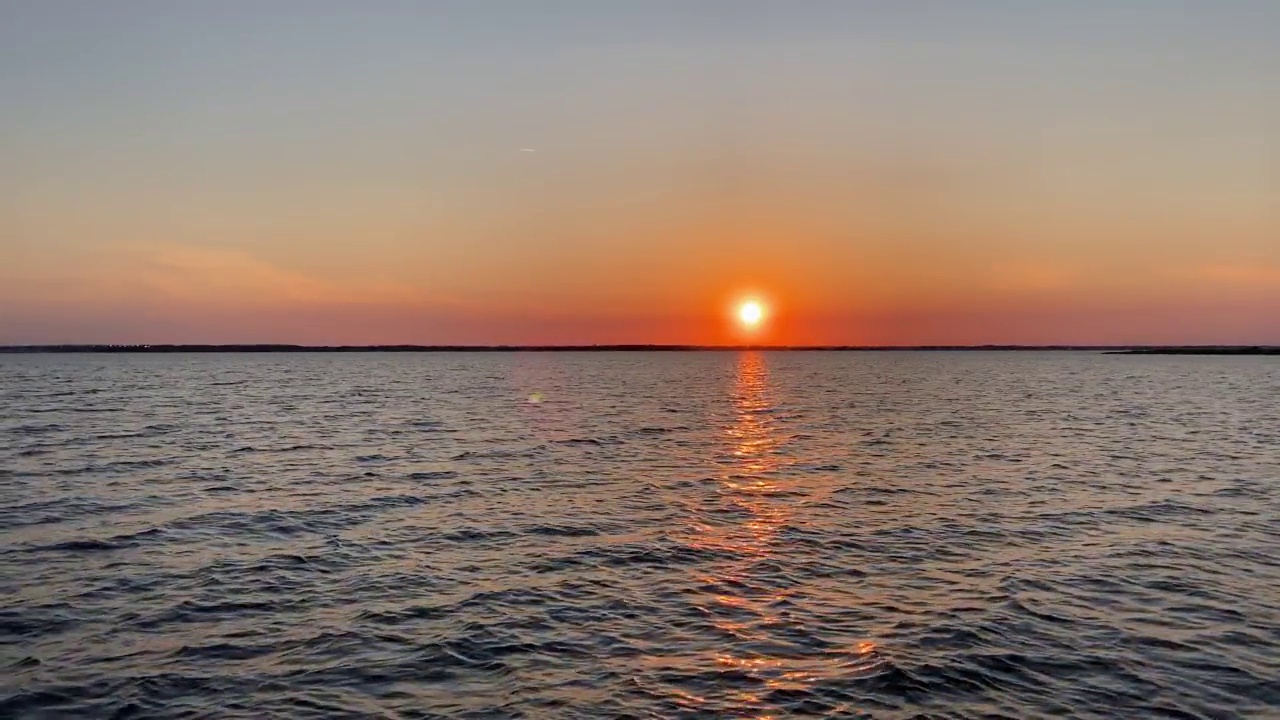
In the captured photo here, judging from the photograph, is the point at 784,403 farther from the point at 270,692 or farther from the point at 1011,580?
the point at 270,692

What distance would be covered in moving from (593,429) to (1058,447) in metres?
30.6

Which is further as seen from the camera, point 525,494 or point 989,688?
point 525,494

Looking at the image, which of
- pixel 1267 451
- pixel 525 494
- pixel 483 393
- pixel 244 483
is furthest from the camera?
pixel 483 393

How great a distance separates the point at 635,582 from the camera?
20.8 metres

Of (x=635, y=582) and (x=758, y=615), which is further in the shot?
(x=635, y=582)

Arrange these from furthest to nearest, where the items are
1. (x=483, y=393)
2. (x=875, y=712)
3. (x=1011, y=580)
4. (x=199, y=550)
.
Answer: (x=483, y=393) < (x=199, y=550) < (x=1011, y=580) < (x=875, y=712)

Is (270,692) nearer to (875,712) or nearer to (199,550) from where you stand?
(875,712)

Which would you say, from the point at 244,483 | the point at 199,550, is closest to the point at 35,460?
the point at 244,483

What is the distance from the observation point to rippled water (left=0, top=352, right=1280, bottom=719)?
46.7ft

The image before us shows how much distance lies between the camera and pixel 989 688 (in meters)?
14.4

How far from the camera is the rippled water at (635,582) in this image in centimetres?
1423

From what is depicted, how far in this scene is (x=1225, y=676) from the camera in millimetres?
14852

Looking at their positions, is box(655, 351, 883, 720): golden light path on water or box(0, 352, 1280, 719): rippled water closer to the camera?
box(655, 351, 883, 720): golden light path on water

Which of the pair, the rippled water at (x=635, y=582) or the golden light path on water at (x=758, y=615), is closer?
the golden light path on water at (x=758, y=615)
